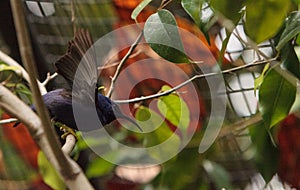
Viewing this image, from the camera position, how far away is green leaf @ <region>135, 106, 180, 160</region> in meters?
0.85

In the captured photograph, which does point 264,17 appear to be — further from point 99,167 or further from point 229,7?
point 99,167

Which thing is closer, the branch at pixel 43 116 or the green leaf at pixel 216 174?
the branch at pixel 43 116

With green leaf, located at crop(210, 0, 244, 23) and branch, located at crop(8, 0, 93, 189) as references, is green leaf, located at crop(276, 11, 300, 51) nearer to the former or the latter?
green leaf, located at crop(210, 0, 244, 23)

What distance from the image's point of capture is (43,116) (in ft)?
1.63

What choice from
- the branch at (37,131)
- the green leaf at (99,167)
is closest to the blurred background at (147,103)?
the green leaf at (99,167)

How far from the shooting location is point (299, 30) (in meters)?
0.60

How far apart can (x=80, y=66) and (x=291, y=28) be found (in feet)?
0.64

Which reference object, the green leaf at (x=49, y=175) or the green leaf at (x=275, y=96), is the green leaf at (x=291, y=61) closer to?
the green leaf at (x=275, y=96)

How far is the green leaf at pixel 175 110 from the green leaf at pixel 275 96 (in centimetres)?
17

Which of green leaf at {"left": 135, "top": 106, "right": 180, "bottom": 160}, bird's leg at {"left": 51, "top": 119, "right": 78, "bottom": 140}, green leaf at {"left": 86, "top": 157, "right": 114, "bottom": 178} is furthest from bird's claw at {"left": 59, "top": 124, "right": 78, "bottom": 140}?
green leaf at {"left": 86, "top": 157, "right": 114, "bottom": 178}

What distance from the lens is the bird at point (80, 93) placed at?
1.99 ft

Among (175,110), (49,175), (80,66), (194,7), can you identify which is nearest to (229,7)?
(194,7)

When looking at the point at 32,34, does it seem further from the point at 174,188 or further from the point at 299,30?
the point at 299,30

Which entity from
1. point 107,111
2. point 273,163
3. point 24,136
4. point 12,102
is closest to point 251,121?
point 273,163
